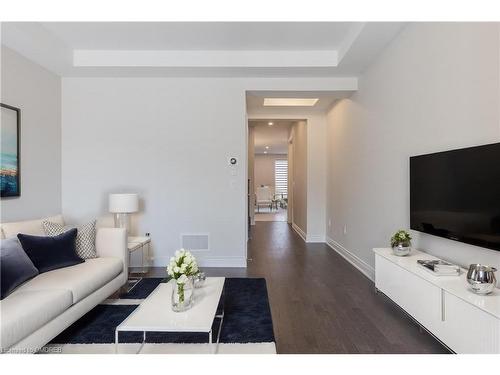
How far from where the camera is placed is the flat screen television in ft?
6.10

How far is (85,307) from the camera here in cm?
244

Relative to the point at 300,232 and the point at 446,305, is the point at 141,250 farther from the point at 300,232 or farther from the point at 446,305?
the point at 300,232

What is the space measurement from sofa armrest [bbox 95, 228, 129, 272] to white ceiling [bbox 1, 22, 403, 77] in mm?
2234

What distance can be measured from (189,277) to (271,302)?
118 centimetres

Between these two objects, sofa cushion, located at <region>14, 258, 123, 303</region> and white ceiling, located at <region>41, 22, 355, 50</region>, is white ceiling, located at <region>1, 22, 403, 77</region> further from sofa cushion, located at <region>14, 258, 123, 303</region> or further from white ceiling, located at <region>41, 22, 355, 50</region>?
sofa cushion, located at <region>14, 258, 123, 303</region>

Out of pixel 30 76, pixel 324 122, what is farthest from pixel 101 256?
pixel 324 122

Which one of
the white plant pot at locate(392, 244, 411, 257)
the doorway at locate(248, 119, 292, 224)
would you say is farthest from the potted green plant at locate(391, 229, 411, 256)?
the doorway at locate(248, 119, 292, 224)

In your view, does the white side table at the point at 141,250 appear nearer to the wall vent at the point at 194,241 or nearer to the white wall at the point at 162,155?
the white wall at the point at 162,155

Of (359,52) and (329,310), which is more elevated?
(359,52)

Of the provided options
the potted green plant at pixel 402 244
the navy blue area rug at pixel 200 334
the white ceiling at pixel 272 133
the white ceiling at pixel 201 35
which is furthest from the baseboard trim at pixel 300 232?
the white ceiling at pixel 201 35

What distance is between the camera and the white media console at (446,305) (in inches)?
62.7

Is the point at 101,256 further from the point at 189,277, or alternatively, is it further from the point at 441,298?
the point at 441,298

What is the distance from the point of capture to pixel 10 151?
128 inches

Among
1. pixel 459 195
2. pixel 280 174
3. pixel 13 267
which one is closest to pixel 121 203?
pixel 13 267
